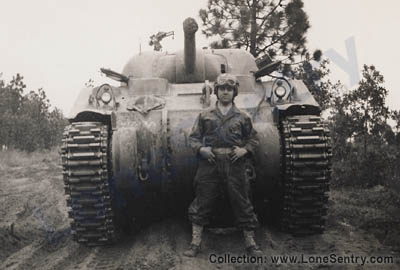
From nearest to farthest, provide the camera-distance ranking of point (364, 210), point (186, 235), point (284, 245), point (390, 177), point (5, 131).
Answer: point (284, 245)
point (186, 235)
point (364, 210)
point (390, 177)
point (5, 131)

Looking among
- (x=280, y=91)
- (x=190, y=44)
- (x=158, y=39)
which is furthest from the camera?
(x=158, y=39)

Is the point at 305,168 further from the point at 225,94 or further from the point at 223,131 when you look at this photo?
the point at 225,94

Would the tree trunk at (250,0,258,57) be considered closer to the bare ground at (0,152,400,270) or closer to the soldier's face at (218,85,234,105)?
the bare ground at (0,152,400,270)

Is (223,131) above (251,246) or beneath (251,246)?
above

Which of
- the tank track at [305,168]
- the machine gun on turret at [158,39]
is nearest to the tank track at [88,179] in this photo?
the tank track at [305,168]

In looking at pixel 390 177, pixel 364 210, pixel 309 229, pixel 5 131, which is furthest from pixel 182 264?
pixel 5 131

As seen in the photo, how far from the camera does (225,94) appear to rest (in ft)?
16.6

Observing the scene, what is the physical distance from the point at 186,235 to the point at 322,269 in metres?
1.85

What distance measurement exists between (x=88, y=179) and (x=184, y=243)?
1302mm

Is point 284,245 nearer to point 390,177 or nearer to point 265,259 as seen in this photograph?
point 265,259

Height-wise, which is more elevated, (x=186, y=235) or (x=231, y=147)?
(x=231, y=147)

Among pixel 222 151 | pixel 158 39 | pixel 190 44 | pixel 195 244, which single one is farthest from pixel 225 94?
pixel 158 39

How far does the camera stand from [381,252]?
5.02 meters
